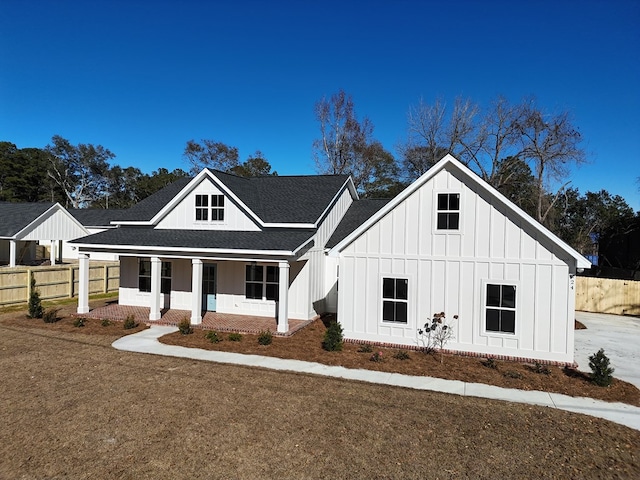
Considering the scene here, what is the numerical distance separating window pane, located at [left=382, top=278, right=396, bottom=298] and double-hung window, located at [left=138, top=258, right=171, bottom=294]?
10.0 metres

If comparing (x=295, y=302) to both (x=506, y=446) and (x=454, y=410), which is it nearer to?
(x=454, y=410)

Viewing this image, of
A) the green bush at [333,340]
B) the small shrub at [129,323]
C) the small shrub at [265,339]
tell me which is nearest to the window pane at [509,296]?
the green bush at [333,340]

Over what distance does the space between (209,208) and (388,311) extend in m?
9.13

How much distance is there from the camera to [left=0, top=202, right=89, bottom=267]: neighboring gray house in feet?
98.1

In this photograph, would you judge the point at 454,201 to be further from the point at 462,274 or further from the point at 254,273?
the point at 254,273

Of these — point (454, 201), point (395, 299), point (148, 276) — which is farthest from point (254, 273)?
point (454, 201)

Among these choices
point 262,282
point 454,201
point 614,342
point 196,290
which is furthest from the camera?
point 262,282

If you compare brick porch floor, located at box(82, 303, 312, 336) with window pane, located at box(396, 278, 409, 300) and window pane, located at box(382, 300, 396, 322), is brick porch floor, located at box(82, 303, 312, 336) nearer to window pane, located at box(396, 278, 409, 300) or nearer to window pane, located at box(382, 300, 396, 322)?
window pane, located at box(382, 300, 396, 322)

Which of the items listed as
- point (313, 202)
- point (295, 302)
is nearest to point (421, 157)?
point (313, 202)

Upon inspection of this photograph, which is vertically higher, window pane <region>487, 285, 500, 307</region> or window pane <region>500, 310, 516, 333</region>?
window pane <region>487, 285, 500, 307</region>

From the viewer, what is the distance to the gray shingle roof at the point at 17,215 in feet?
98.2

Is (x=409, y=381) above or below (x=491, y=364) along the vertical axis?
below

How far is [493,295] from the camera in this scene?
1220 cm

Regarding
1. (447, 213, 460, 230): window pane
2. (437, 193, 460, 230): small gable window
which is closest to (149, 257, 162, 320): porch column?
(437, 193, 460, 230): small gable window
